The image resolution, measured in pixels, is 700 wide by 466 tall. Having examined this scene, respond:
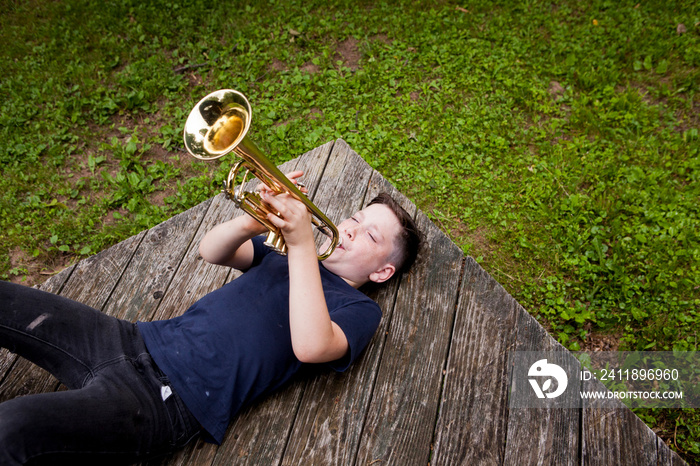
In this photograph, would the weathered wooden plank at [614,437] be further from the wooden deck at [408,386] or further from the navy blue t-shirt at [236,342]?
the navy blue t-shirt at [236,342]

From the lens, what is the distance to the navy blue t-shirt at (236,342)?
1960mm

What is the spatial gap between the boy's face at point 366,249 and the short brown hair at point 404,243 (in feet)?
0.09

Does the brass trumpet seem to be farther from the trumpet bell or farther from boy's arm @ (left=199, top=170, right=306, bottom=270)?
boy's arm @ (left=199, top=170, right=306, bottom=270)

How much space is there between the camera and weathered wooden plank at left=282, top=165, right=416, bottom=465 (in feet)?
6.65

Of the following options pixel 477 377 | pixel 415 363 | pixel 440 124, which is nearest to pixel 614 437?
pixel 477 377

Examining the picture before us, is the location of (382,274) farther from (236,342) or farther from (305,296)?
(236,342)

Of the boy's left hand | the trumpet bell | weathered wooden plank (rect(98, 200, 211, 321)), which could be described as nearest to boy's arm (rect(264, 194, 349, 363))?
the boy's left hand

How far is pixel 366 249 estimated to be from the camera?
2.37 meters

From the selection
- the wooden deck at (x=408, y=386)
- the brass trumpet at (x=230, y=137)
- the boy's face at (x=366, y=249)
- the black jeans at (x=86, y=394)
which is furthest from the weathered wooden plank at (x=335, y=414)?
the brass trumpet at (x=230, y=137)

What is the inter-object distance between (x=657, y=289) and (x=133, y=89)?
444 cm

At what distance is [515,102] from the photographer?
4.15 m

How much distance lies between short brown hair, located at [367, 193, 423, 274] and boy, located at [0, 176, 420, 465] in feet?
1.20

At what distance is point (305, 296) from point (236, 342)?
40 centimetres

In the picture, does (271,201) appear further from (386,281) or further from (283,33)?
(283,33)
